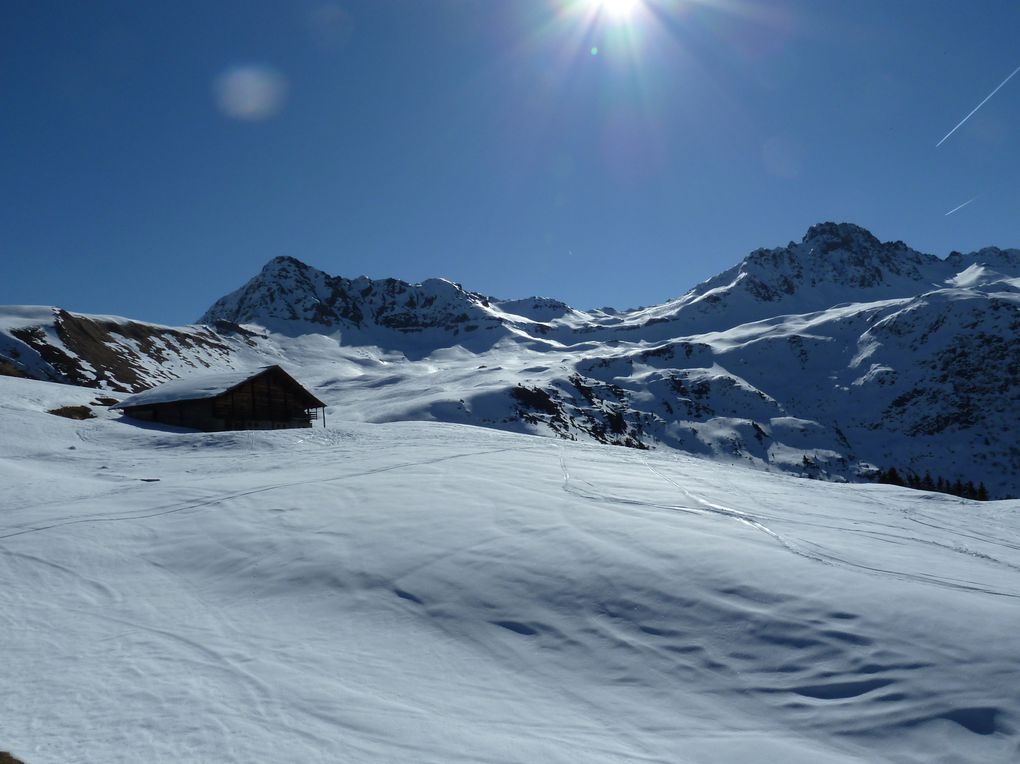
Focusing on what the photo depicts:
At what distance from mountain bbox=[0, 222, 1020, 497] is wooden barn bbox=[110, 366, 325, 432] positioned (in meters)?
34.5

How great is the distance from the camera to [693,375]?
134 m

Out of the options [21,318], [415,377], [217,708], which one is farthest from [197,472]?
[415,377]

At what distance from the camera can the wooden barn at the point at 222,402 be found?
29.7 metres

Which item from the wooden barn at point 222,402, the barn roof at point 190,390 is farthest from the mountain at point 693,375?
the wooden barn at point 222,402

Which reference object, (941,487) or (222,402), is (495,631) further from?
(941,487)

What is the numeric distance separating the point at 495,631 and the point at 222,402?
2905 cm

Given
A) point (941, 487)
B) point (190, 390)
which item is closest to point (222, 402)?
point (190, 390)

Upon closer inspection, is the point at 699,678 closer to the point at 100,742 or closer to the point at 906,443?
the point at 100,742

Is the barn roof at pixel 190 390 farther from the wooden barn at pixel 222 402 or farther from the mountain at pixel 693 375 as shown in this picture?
the mountain at pixel 693 375

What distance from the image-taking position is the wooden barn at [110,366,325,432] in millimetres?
29719

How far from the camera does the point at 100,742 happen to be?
3916 millimetres

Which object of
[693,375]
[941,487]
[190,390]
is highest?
[693,375]

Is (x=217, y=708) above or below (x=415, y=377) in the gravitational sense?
below

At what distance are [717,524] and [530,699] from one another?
17.0ft
